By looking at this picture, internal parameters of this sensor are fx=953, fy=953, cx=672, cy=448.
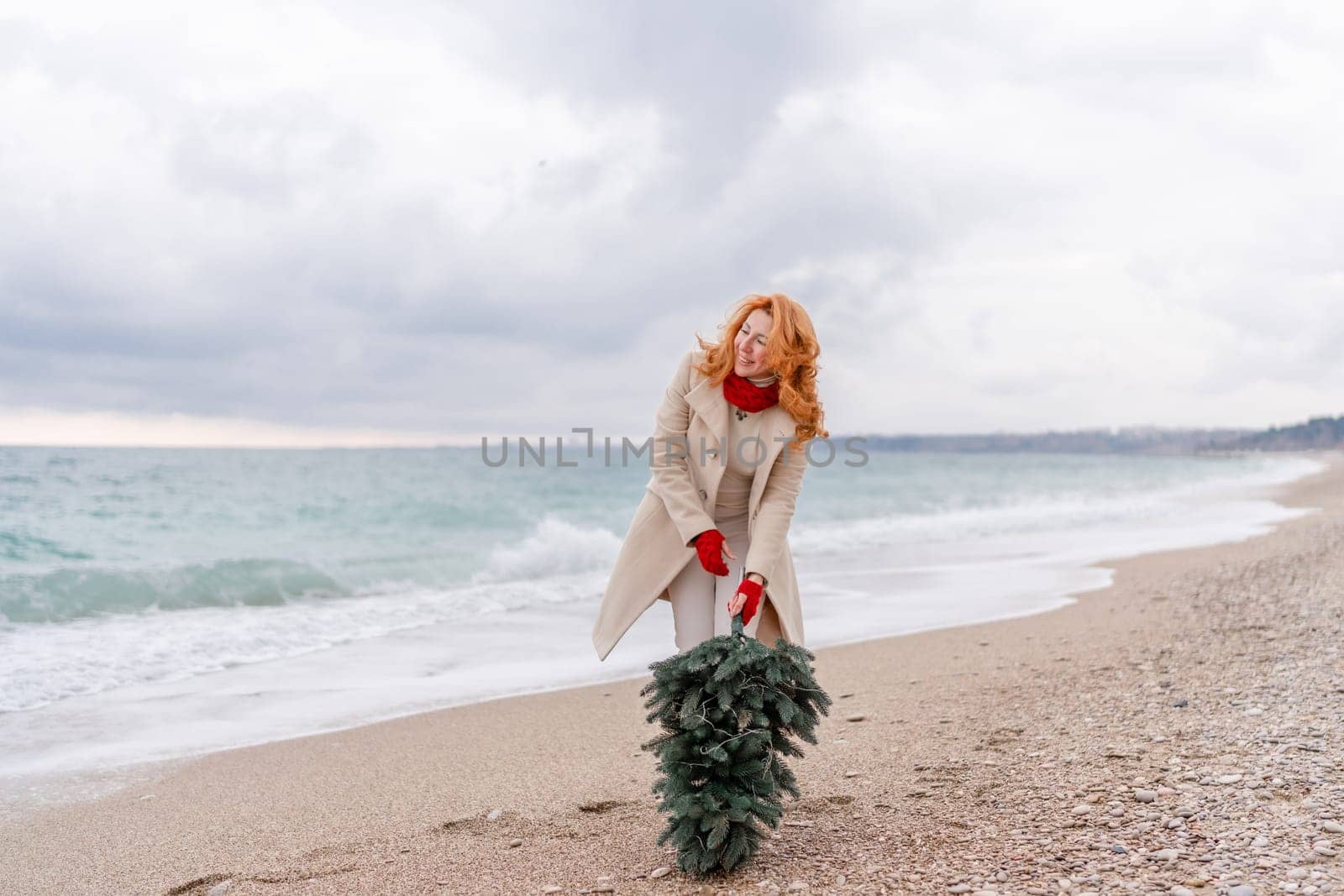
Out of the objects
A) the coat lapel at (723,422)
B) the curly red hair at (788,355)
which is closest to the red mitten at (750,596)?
the coat lapel at (723,422)

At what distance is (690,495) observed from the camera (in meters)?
3.62

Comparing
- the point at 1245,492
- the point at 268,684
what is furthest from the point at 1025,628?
the point at 1245,492

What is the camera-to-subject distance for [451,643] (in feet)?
29.3

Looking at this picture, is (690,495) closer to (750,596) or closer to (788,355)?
(750,596)

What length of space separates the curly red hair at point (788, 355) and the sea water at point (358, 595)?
1.04 meters

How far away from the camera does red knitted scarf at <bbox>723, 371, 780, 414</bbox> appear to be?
362cm

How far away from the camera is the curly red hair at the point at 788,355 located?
136 inches

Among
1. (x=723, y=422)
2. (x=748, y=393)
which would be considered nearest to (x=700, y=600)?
(x=723, y=422)

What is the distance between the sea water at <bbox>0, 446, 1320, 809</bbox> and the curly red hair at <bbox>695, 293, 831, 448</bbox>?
1039 millimetres

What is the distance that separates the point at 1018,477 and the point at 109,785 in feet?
177

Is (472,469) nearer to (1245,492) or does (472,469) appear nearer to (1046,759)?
(1245,492)

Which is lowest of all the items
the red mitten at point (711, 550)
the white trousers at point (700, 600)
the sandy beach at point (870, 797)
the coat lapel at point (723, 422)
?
the sandy beach at point (870, 797)

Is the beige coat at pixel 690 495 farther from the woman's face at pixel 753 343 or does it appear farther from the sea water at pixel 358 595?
the sea water at pixel 358 595

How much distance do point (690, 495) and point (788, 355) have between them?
642 millimetres
